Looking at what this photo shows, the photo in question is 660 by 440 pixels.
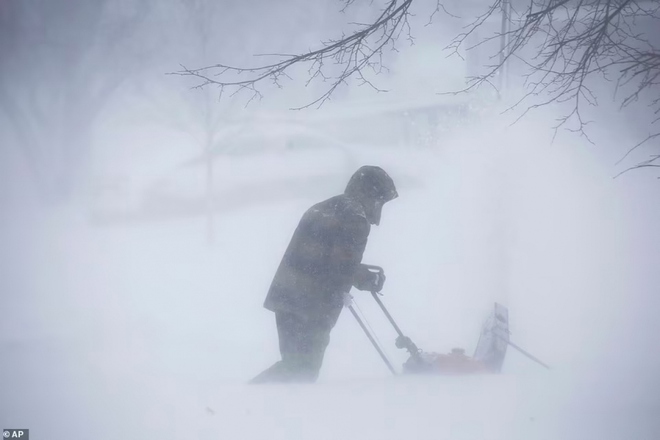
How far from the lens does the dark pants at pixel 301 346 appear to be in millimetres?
2732

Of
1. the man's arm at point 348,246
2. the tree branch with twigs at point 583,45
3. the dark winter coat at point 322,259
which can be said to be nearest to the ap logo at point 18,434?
the dark winter coat at point 322,259

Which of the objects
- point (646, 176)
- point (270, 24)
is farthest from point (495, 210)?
point (270, 24)

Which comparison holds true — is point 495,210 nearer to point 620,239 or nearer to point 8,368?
point 620,239

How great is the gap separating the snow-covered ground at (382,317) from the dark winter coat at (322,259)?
1.66ft

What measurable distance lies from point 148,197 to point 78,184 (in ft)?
3.75

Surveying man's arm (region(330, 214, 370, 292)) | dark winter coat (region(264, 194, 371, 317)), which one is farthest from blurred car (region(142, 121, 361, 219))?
man's arm (region(330, 214, 370, 292))

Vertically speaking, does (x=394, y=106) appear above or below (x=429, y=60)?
below

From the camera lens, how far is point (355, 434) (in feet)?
6.40

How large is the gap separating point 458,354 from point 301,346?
141 cm

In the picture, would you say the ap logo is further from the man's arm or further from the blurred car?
the blurred car

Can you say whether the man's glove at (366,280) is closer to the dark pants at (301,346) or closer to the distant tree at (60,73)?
the dark pants at (301,346)

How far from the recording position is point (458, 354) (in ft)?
11.2

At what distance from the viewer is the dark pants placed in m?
2.73

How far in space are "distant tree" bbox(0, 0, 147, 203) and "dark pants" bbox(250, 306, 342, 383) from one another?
19.2 ft
